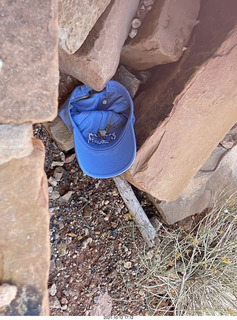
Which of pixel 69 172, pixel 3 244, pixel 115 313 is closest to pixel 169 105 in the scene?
pixel 69 172

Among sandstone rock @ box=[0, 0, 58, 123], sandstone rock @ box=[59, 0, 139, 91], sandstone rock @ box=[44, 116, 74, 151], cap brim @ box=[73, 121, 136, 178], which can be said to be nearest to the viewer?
sandstone rock @ box=[0, 0, 58, 123]

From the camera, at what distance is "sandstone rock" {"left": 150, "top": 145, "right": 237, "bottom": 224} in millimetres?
2457

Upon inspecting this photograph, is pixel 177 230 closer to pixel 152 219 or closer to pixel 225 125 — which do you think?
pixel 152 219

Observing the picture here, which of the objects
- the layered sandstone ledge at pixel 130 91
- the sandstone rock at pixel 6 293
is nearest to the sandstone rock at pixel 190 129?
the layered sandstone ledge at pixel 130 91

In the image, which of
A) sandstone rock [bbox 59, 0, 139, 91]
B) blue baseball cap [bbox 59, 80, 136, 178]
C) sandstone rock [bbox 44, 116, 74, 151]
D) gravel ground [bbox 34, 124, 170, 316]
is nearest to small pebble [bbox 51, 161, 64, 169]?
gravel ground [bbox 34, 124, 170, 316]

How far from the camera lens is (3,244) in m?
1.22

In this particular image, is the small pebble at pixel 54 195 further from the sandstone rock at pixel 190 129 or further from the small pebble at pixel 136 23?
the small pebble at pixel 136 23

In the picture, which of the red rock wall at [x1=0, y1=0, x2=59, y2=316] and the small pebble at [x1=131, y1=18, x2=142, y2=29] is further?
the small pebble at [x1=131, y1=18, x2=142, y2=29]

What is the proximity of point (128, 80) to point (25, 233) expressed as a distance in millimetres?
1253

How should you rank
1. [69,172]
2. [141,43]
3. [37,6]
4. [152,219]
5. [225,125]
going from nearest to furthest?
[37,6] → [141,43] → [225,125] → [69,172] → [152,219]

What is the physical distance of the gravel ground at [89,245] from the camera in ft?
7.36

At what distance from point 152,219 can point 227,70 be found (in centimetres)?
115

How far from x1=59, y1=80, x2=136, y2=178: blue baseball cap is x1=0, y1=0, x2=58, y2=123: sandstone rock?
82 centimetres

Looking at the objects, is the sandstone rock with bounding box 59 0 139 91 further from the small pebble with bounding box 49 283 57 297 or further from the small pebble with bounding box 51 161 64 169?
the small pebble with bounding box 49 283 57 297
